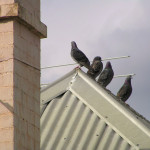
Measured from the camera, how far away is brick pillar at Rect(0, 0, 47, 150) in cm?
473

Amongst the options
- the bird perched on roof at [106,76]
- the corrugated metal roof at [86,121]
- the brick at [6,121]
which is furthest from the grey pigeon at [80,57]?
the brick at [6,121]

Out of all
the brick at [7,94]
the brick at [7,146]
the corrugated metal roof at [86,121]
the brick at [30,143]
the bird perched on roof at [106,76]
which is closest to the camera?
the brick at [7,146]

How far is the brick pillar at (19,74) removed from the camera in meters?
4.73

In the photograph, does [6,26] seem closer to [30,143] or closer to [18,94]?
[18,94]

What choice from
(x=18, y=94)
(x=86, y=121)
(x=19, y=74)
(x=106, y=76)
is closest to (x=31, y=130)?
(x=18, y=94)

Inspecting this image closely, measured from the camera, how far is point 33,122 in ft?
16.8

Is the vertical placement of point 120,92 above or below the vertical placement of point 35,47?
below

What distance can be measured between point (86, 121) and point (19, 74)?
2.13 m

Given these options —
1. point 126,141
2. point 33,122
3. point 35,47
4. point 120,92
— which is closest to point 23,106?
point 33,122

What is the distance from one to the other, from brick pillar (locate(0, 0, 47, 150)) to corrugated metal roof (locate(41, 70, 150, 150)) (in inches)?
66.5

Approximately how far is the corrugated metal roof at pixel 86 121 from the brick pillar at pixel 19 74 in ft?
5.54

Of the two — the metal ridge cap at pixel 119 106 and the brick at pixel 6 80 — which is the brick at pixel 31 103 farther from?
the metal ridge cap at pixel 119 106

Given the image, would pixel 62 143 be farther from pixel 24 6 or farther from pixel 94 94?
pixel 24 6

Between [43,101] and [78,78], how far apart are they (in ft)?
1.77
